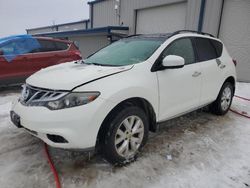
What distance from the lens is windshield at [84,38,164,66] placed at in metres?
3.29

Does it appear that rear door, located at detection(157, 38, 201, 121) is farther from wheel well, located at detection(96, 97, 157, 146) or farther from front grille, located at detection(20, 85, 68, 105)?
front grille, located at detection(20, 85, 68, 105)

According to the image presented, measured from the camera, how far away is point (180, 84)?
136 inches

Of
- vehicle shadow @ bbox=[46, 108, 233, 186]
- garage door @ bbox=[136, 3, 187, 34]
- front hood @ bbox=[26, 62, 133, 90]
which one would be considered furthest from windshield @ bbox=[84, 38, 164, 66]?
garage door @ bbox=[136, 3, 187, 34]

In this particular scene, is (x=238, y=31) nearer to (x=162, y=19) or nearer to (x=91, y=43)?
(x=162, y=19)

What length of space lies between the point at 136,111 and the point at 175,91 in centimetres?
83

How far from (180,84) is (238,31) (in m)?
6.90

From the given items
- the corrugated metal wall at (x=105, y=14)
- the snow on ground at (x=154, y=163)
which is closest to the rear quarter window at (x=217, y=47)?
the snow on ground at (x=154, y=163)

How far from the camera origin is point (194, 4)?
32.7 ft

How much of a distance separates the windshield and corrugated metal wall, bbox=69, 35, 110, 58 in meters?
11.2

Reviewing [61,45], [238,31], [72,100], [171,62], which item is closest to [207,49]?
[171,62]

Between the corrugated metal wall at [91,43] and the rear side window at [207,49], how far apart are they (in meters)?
11.0

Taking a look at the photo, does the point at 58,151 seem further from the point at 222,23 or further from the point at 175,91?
the point at 222,23

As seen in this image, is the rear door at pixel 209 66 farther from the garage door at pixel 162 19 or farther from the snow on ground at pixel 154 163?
the garage door at pixel 162 19

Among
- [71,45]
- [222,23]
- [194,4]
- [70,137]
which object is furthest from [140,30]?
[70,137]
